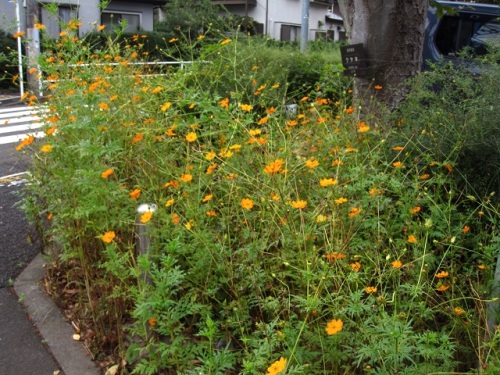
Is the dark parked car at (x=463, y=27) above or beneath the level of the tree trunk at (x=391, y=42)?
above

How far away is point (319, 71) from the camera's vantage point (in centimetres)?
712

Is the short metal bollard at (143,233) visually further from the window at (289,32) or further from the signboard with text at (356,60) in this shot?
the window at (289,32)

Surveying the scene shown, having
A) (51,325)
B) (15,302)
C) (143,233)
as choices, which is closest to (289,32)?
(15,302)

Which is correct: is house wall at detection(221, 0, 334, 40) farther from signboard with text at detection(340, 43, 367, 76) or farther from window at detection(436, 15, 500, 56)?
signboard with text at detection(340, 43, 367, 76)

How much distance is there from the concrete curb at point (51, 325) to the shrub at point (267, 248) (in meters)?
0.15

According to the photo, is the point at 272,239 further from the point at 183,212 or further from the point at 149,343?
the point at 149,343

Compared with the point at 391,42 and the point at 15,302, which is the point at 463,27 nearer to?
the point at 391,42

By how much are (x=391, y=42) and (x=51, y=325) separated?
3.39m

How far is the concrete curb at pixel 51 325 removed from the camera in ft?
8.67

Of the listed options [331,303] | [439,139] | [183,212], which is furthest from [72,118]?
[439,139]

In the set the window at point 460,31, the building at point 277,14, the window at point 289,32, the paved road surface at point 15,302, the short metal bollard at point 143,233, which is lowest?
the paved road surface at point 15,302

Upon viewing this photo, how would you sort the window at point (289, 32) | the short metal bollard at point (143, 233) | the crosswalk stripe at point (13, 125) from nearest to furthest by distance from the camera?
1. the short metal bollard at point (143, 233)
2. the crosswalk stripe at point (13, 125)
3. the window at point (289, 32)

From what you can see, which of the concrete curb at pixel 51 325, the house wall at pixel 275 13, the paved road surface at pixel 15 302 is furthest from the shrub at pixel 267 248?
the house wall at pixel 275 13

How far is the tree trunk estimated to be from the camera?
4.41 metres
